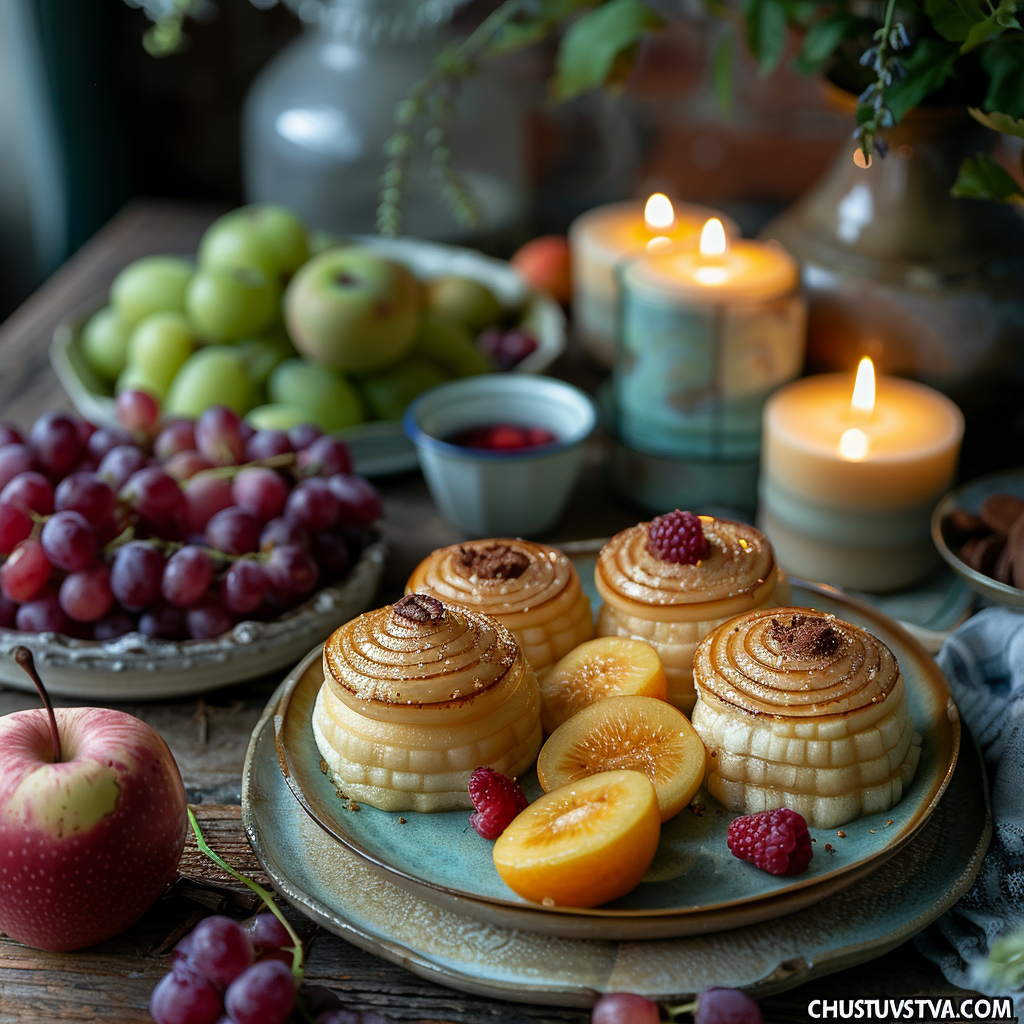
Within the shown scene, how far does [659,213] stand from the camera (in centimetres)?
135

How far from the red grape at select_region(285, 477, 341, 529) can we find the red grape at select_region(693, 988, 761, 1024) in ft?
1.72

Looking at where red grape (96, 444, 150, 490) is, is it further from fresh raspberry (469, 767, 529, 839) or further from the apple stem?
fresh raspberry (469, 767, 529, 839)

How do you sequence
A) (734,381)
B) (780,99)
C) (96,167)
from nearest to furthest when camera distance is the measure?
(734,381)
(780,99)
(96,167)

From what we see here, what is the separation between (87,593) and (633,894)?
0.49 metres

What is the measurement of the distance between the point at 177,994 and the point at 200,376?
0.76m

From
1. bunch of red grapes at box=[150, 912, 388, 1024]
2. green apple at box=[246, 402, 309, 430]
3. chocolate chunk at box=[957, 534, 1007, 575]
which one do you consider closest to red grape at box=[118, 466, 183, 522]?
green apple at box=[246, 402, 309, 430]

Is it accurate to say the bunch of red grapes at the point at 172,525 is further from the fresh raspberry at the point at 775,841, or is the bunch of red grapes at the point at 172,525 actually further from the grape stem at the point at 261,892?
the fresh raspberry at the point at 775,841

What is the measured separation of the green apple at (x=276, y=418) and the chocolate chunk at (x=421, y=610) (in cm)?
47

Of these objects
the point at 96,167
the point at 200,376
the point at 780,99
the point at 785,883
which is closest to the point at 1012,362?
the point at 785,883

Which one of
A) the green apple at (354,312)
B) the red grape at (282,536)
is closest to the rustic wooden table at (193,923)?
the red grape at (282,536)

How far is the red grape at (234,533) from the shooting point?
0.94 metres

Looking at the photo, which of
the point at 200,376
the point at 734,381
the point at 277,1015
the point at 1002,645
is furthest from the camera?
the point at 200,376

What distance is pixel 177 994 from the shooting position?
0.59 m

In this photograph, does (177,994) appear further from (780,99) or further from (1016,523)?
(780,99)
